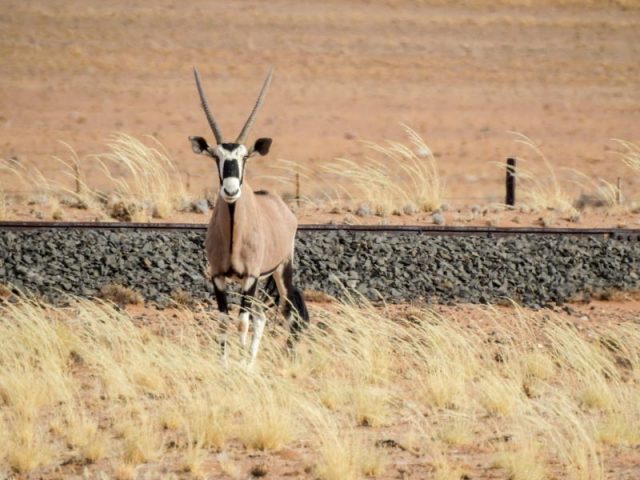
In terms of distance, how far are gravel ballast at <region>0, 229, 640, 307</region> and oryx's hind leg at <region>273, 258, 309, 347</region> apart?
126 cm

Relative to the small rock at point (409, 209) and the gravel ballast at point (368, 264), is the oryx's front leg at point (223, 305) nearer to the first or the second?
the gravel ballast at point (368, 264)

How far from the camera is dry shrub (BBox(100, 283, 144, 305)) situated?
11.6 metres

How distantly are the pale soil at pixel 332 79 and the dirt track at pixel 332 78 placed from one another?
9 cm

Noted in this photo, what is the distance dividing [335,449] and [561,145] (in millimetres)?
29505

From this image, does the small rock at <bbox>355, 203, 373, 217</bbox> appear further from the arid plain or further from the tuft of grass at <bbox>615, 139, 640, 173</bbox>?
the tuft of grass at <bbox>615, 139, 640, 173</bbox>

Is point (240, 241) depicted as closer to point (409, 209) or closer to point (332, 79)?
point (409, 209)

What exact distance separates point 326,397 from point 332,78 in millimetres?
36337

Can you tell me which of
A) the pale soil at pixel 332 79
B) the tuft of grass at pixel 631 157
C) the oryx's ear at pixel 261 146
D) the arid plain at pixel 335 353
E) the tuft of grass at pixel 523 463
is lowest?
the tuft of grass at pixel 523 463

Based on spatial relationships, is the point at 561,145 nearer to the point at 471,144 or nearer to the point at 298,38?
the point at 471,144

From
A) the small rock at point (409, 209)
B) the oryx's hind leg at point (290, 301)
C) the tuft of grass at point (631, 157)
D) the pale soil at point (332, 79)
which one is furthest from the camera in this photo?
the pale soil at point (332, 79)

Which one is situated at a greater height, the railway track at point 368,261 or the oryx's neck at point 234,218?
the oryx's neck at point 234,218

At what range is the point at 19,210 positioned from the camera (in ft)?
51.3

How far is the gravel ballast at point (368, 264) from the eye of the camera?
1201 centimetres

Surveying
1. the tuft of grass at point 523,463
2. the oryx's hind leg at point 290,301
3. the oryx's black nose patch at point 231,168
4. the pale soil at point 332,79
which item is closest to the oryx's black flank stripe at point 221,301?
the oryx's hind leg at point 290,301
